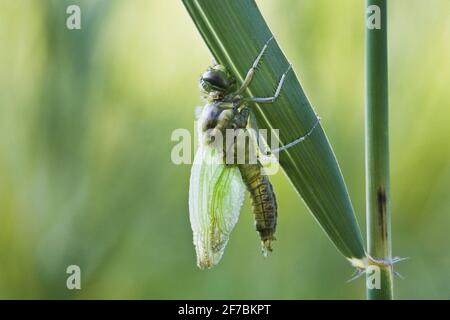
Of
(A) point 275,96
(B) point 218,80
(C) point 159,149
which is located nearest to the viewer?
(A) point 275,96

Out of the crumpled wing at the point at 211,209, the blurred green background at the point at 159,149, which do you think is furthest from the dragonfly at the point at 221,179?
the blurred green background at the point at 159,149

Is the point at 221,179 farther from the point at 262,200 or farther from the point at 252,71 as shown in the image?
the point at 252,71

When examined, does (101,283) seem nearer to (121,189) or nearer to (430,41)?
(121,189)

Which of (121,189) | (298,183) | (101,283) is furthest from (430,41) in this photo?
(101,283)

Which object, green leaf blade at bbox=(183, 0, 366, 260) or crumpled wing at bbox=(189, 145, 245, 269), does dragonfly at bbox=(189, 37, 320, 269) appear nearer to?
crumpled wing at bbox=(189, 145, 245, 269)

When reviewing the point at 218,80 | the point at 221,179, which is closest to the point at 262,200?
the point at 221,179
